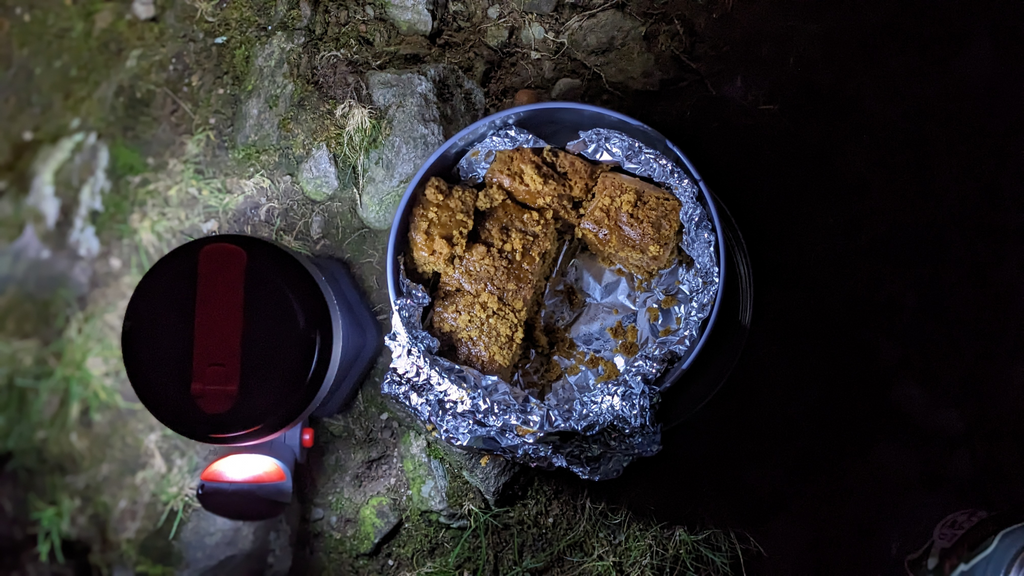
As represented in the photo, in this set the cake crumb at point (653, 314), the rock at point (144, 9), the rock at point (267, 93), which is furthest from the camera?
the rock at point (144, 9)

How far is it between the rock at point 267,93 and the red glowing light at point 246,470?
818mm

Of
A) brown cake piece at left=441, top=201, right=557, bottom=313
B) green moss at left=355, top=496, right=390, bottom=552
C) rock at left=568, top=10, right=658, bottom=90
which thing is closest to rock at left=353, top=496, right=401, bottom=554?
green moss at left=355, top=496, right=390, bottom=552

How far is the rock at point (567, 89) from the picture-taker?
1579 mm

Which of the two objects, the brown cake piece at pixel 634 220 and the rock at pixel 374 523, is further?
the rock at pixel 374 523

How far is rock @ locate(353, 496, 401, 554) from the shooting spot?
158 cm


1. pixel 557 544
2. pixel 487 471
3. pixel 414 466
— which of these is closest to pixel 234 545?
pixel 414 466

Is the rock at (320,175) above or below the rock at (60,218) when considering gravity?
above

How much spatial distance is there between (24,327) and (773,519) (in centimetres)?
217

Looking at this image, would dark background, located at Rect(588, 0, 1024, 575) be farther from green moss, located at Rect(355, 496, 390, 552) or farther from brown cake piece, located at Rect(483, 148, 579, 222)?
green moss, located at Rect(355, 496, 390, 552)

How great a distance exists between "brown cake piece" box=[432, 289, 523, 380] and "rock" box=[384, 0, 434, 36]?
2.52 ft

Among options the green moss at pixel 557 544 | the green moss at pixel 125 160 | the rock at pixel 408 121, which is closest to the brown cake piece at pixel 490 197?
the rock at pixel 408 121

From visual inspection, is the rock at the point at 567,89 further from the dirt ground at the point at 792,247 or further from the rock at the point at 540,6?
the rock at the point at 540,6

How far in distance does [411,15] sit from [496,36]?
23 centimetres

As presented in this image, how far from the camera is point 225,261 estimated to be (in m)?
1.22
